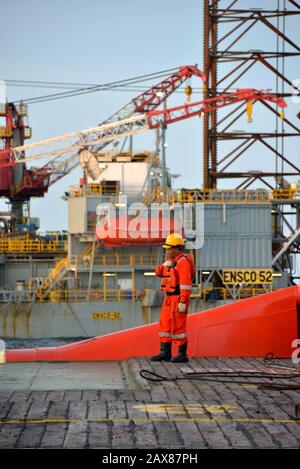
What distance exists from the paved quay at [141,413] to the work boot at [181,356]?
32.9 inches

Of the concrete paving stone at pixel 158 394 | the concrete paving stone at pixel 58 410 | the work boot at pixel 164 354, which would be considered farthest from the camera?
the work boot at pixel 164 354

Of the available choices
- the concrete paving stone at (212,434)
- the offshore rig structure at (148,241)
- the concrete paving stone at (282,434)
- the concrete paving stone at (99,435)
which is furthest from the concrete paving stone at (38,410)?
the offshore rig structure at (148,241)

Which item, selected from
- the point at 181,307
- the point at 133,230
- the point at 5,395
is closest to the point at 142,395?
the point at 5,395

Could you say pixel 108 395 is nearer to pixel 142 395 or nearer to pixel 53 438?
pixel 142 395

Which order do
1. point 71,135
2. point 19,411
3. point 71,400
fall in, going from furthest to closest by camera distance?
1. point 71,135
2. point 71,400
3. point 19,411

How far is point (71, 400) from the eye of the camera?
9.28 m

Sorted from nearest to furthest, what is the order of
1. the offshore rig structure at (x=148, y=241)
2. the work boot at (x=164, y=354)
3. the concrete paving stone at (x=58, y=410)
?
1. the concrete paving stone at (x=58, y=410)
2. the work boot at (x=164, y=354)
3. the offshore rig structure at (x=148, y=241)

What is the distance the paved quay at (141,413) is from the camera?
24.8ft

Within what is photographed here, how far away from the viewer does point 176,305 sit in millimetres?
12633

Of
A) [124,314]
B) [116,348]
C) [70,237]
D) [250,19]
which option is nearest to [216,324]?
[116,348]

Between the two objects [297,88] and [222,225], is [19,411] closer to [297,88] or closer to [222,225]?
[222,225]

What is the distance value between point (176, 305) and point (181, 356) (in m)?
0.71

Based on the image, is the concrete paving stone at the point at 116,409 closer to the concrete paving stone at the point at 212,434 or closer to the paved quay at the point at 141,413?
the paved quay at the point at 141,413
